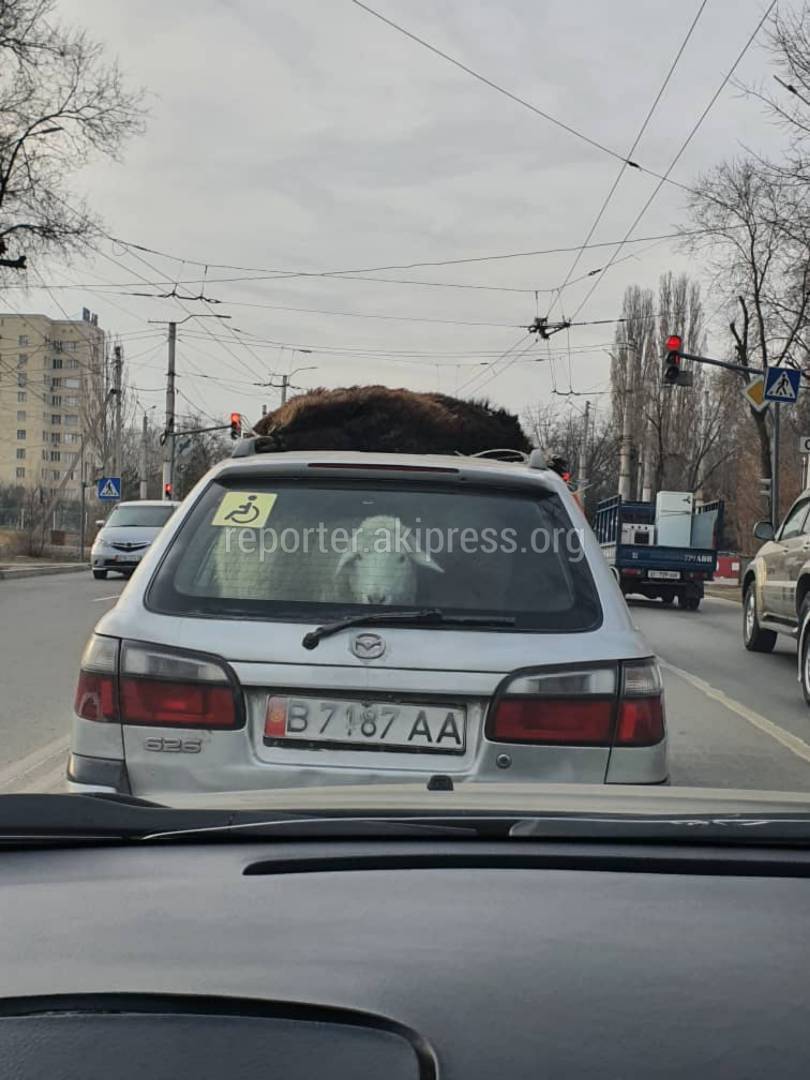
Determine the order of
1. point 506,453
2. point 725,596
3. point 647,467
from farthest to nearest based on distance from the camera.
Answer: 1. point 647,467
2. point 725,596
3. point 506,453

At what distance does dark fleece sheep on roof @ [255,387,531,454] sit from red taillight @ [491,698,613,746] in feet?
25.6

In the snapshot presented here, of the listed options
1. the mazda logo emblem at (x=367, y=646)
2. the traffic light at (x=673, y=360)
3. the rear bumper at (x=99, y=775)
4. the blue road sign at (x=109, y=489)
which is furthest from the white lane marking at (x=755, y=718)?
the blue road sign at (x=109, y=489)

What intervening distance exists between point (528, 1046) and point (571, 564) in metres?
2.26

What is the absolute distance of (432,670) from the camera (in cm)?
303

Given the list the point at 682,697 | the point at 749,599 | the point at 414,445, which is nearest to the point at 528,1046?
the point at 682,697

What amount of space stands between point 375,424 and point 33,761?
5568 mm

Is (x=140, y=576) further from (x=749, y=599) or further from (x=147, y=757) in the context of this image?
(x=749, y=599)

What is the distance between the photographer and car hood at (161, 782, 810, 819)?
2.08 meters

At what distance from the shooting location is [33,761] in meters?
6.42

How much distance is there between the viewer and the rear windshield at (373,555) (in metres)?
3.19

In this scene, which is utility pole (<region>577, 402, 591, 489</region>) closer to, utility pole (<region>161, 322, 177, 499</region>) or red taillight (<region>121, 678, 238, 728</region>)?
utility pole (<region>161, 322, 177, 499</region>)

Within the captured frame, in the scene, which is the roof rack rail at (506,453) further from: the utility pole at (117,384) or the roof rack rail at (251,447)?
the utility pole at (117,384)

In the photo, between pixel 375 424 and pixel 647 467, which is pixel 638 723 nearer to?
pixel 375 424

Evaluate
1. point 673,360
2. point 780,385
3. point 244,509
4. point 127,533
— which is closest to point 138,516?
point 127,533
